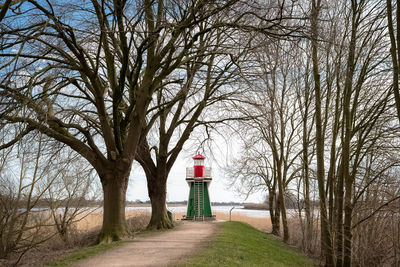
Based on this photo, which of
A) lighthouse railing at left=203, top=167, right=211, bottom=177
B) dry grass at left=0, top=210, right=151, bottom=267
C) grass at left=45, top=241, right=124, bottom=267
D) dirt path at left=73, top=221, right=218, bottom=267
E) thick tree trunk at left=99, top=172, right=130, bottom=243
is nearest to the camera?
dirt path at left=73, top=221, right=218, bottom=267

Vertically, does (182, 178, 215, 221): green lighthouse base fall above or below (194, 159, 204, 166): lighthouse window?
below

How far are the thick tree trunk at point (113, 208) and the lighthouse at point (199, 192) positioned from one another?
1275cm

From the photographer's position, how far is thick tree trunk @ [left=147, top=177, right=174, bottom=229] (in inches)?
632

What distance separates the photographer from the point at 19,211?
10609 mm

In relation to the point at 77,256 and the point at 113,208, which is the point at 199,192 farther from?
the point at 77,256

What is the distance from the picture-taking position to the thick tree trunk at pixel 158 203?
16062mm

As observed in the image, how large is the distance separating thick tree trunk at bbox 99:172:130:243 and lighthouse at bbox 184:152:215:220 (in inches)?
502

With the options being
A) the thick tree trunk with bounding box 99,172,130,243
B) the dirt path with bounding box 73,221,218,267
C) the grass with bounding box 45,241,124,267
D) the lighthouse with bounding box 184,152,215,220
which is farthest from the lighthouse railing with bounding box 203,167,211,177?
the grass with bounding box 45,241,124,267

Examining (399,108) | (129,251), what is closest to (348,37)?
(399,108)

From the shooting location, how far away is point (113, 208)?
11328 millimetres

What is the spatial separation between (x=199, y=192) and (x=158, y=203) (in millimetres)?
8272

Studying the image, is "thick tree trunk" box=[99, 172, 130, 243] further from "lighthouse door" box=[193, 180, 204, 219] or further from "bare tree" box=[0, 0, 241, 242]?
"lighthouse door" box=[193, 180, 204, 219]

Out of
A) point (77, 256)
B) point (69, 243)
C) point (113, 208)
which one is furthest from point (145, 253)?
point (69, 243)

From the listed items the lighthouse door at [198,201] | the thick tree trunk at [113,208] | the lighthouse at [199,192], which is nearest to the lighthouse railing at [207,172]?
the lighthouse at [199,192]
